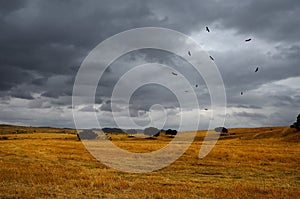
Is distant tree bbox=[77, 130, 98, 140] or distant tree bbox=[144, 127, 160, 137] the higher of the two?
distant tree bbox=[144, 127, 160, 137]

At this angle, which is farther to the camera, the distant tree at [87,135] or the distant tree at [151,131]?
the distant tree at [151,131]

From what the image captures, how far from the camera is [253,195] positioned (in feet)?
62.8

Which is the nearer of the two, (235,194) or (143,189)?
(235,194)

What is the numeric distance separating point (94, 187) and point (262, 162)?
25652 millimetres

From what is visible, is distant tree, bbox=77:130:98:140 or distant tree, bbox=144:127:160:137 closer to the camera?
distant tree, bbox=77:130:98:140

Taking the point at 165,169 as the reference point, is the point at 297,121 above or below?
above

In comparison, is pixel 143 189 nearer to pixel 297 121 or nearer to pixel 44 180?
pixel 44 180

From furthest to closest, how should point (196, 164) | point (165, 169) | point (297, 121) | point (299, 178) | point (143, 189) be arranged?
point (297, 121)
point (196, 164)
point (165, 169)
point (299, 178)
point (143, 189)

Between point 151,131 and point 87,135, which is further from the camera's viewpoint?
point 151,131

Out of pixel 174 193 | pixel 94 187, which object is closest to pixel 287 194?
pixel 174 193

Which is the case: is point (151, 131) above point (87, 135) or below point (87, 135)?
above

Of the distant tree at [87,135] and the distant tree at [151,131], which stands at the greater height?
the distant tree at [151,131]

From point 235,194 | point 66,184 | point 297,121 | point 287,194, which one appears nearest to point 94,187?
point 66,184

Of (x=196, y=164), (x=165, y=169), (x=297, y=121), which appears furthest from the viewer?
(x=297, y=121)
